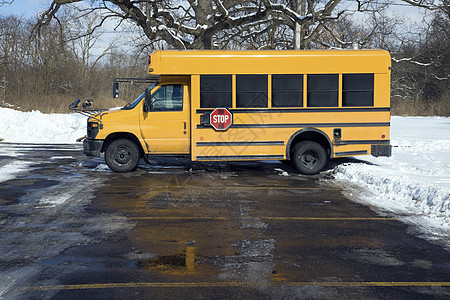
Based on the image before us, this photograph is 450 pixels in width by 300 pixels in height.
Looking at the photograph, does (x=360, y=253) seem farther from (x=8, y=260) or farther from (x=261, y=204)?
(x=8, y=260)

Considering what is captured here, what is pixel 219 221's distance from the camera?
294 inches

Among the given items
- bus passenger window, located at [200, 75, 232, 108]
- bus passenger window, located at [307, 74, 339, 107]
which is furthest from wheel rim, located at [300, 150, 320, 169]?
bus passenger window, located at [200, 75, 232, 108]

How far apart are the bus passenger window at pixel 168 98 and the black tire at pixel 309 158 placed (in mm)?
3171

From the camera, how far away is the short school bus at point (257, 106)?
1184cm

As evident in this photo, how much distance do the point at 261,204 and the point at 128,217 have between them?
2.45 meters

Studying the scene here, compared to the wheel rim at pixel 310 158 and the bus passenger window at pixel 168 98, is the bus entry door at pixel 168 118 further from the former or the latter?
the wheel rim at pixel 310 158

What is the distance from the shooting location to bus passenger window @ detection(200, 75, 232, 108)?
11.9m

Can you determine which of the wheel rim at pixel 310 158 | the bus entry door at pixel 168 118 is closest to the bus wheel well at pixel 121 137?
the bus entry door at pixel 168 118

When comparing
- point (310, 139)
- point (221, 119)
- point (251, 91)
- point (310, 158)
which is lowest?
point (310, 158)

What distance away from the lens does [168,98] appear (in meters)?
12.1

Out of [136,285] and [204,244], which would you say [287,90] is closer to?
[204,244]

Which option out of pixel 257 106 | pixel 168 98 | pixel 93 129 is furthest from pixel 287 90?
pixel 93 129

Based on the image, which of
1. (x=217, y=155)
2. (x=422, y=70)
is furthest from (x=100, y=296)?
(x=422, y=70)

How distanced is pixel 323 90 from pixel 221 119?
8.69 feet
